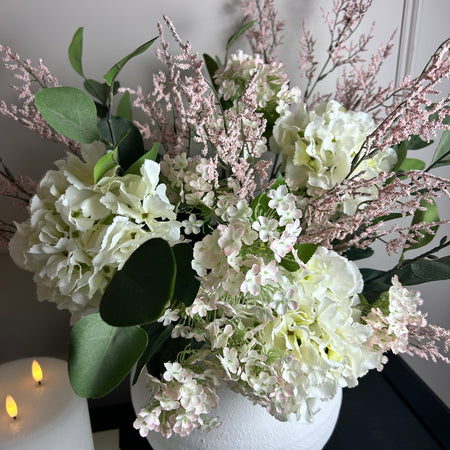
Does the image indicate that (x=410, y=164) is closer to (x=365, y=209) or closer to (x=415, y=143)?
(x=415, y=143)

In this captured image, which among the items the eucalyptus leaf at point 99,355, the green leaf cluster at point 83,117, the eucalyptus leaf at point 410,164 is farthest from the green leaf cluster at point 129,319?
the eucalyptus leaf at point 410,164

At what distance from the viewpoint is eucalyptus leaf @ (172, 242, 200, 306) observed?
46 centimetres

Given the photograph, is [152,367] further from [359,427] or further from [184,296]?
[359,427]

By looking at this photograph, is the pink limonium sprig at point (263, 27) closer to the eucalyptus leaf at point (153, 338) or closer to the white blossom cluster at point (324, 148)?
the white blossom cluster at point (324, 148)

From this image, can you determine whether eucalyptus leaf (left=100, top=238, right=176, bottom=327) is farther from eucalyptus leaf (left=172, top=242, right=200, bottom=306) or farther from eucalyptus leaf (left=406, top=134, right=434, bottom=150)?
eucalyptus leaf (left=406, top=134, right=434, bottom=150)

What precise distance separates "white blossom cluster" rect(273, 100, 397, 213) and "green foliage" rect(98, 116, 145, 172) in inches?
6.4

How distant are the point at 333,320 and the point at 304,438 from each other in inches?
7.9

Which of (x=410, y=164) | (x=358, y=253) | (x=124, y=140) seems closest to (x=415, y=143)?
(x=410, y=164)

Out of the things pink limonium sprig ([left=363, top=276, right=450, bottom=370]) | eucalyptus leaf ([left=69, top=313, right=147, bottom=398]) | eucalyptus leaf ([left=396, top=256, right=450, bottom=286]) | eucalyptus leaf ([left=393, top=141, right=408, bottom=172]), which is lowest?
eucalyptus leaf ([left=69, top=313, right=147, bottom=398])

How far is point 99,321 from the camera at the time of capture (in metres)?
0.43

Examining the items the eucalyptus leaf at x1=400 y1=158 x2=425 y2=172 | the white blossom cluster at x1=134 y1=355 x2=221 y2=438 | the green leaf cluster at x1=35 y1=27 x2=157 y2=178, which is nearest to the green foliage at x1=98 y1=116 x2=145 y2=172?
the green leaf cluster at x1=35 y1=27 x2=157 y2=178

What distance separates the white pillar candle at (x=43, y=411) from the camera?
53cm

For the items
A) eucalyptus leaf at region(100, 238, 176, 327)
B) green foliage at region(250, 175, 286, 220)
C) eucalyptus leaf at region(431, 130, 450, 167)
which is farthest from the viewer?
eucalyptus leaf at region(431, 130, 450, 167)

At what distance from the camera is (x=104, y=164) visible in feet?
1.42
